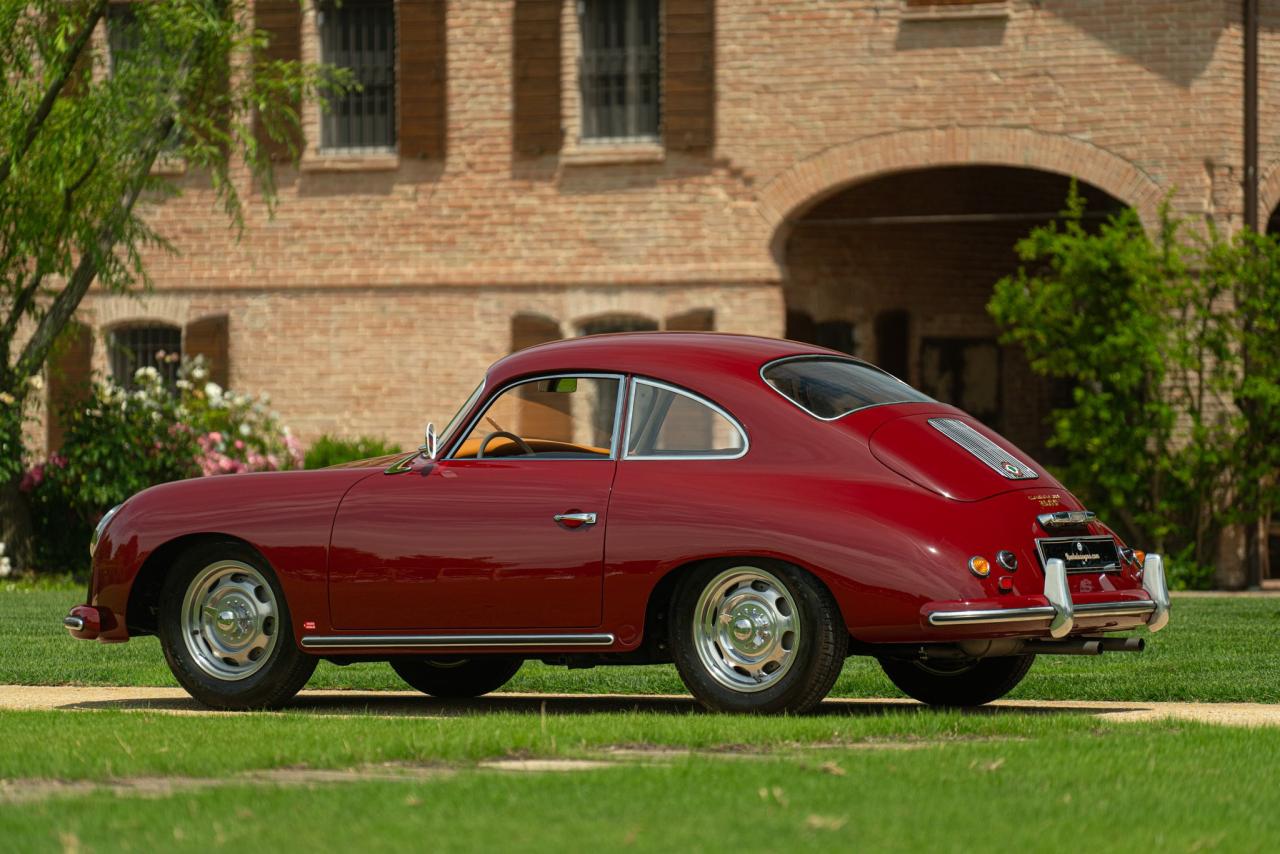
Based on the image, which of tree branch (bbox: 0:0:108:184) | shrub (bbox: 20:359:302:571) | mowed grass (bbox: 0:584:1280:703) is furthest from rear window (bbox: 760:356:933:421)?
shrub (bbox: 20:359:302:571)

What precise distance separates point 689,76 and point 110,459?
7.46 m

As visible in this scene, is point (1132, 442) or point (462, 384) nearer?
point (1132, 442)

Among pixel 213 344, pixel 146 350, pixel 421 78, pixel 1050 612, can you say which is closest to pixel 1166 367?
pixel 421 78

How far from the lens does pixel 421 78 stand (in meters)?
25.5

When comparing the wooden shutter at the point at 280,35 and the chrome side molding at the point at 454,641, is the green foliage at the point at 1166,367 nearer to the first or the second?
the wooden shutter at the point at 280,35

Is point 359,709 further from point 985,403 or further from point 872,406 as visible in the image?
point 985,403

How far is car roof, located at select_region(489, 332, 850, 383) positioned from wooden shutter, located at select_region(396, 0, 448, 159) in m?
15.7

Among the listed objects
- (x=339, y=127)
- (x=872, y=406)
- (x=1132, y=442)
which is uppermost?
(x=339, y=127)

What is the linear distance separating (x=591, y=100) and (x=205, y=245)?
4.92 meters

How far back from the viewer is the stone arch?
76.3ft

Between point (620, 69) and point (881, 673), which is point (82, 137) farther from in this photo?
point (881, 673)

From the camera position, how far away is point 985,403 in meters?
27.5

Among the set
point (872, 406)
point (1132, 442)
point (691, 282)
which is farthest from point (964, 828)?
point (691, 282)

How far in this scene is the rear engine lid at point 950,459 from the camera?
355 inches
